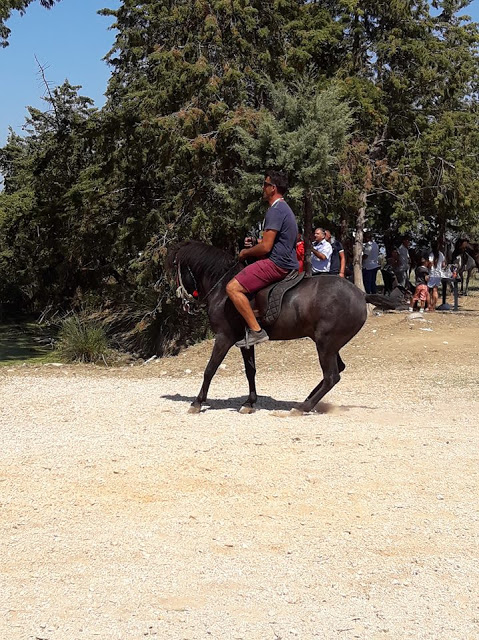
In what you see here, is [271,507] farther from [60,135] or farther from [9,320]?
[9,320]

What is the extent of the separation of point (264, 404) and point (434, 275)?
1451cm

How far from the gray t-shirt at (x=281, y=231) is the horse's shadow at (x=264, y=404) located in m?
1.88

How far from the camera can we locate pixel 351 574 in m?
5.51

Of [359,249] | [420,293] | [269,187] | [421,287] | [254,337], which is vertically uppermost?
[269,187]

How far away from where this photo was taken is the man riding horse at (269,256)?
9961 millimetres

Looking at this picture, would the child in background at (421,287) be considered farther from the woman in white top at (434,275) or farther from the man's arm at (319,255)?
the man's arm at (319,255)

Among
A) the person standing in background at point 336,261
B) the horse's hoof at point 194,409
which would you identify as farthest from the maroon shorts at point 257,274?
the person standing in background at point 336,261

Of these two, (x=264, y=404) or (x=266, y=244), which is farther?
(x=264, y=404)

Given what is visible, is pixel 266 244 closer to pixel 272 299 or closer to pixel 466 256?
pixel 272 299

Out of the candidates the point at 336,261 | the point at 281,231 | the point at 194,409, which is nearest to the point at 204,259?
the point at 281,231

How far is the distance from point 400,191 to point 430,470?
1781cm

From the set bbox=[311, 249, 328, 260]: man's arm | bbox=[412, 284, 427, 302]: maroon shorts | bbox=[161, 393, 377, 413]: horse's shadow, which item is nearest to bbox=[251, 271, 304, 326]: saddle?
bbox=[161, 393, 377, 413]: horse's shadow

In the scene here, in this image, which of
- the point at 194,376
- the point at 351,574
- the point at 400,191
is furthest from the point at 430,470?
the point at 400,191

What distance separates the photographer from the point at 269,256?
10.1 meters
